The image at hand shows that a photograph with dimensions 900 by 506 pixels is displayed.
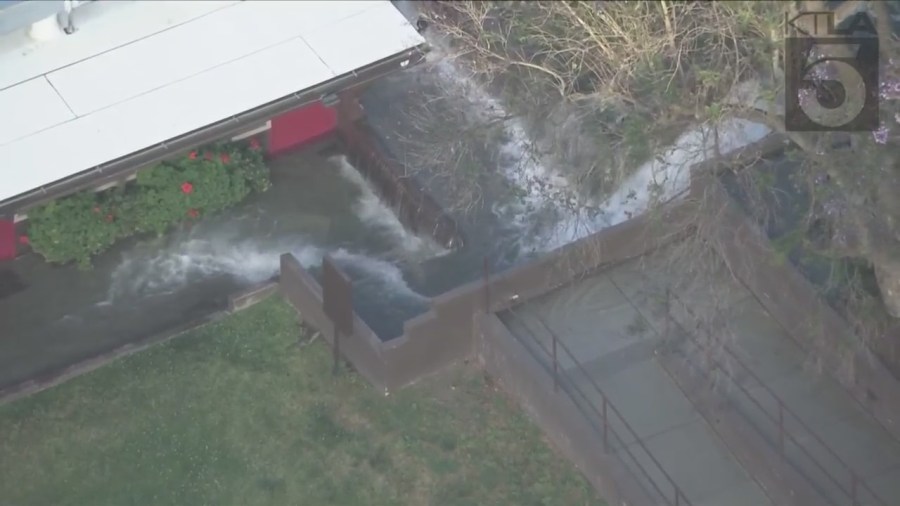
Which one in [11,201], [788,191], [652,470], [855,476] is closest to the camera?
[855,476]

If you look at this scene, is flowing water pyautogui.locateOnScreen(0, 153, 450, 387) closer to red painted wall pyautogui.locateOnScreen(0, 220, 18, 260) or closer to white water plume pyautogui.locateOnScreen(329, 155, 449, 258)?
white water plume pyautogui.locateOnScreen(329, 155, 449, 258)

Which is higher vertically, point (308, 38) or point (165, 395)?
point (308, 38)

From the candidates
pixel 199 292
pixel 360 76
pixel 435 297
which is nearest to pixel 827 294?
pixel 435 297

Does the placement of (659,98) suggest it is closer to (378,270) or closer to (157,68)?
(378,270)

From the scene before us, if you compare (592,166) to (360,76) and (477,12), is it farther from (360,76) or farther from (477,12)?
(360,76)

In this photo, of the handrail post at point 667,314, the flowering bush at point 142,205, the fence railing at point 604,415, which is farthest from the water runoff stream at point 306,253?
the fence railing at point 604,415

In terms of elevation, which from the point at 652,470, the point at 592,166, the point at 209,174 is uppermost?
the point at 592,166

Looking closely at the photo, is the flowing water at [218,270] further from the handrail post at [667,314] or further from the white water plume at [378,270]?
the handrail post at [667,314]
